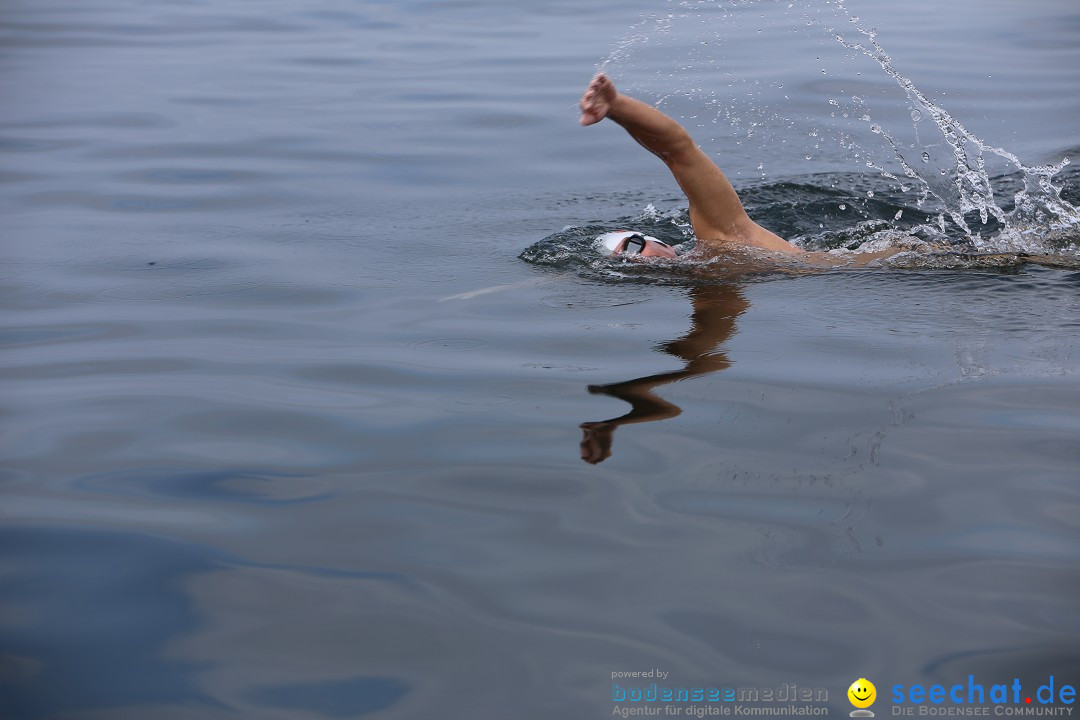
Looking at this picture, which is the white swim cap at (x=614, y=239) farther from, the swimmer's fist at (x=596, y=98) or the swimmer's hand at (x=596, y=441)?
the swimmer's hand at (x=596, y=441)

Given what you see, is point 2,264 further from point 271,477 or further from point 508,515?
point 508,515

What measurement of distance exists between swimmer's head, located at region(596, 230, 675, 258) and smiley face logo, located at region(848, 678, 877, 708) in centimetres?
372

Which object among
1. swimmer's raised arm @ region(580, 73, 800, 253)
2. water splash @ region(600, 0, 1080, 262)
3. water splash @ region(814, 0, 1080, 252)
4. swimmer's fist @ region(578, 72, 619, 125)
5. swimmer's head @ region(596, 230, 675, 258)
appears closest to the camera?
swimmer's fist @ region(578, 72, 619, 125)

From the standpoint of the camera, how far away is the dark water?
301cm

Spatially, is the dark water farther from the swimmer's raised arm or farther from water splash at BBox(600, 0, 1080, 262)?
the swimmer's raised arm

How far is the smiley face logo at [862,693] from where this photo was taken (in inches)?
108

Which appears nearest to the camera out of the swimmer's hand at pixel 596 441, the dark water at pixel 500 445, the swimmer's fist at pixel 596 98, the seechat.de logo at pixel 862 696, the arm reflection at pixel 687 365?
the seechat.de logo at pixel 862 696

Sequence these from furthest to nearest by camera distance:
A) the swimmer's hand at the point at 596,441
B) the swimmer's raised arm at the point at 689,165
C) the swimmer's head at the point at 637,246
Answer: the swimmer's head at the point at 637,246
the swimmer's raised arm at the point at 689,165
the swimmer's hand at the point at 596,441

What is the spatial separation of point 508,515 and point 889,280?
117 inches

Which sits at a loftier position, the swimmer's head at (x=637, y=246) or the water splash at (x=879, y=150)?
the water splash at (x=879, y=150)

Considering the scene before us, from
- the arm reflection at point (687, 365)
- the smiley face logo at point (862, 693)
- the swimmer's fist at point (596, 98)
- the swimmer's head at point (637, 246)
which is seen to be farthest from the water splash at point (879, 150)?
the smiley face logo at point (862, 693)

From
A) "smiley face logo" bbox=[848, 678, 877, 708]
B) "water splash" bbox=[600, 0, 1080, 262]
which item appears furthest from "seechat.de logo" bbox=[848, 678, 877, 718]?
"water splash" bbox=[600, 0, 1080, 262]

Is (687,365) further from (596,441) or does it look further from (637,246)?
(637,246)

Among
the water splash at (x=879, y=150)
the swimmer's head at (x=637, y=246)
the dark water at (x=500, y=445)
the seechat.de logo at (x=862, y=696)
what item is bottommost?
the seechat.de logo at (x=862, y=696)
